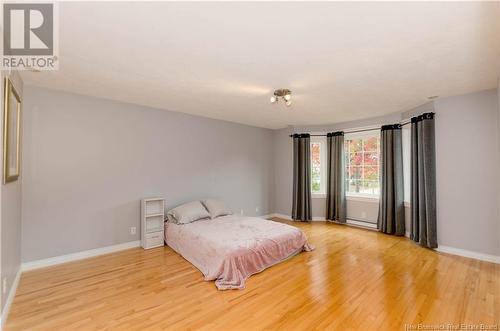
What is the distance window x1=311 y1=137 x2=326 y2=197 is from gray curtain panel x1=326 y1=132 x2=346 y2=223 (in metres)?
0.23

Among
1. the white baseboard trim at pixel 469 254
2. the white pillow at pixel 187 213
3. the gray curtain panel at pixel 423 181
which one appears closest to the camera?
the white baseboard trim at pixel 469 254

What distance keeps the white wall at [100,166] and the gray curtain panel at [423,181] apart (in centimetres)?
366

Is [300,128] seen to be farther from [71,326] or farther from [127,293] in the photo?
[71,326]

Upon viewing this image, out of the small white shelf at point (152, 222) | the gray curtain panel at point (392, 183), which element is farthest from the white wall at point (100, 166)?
the gray curtain panel at point (392, 183)

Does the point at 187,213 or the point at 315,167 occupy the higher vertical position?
the point at 315,167

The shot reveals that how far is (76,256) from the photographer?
338 centimetres

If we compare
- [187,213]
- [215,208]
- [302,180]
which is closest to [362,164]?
[302,180]

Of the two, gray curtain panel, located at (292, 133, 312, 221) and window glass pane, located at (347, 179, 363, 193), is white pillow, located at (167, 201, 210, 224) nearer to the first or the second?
gray curtain panel, located at (292, 133, 312, 221)

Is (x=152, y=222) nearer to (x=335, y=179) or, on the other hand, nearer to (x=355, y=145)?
(x=335, y=179)

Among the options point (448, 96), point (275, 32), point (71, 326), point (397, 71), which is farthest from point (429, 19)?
point (71, 326)

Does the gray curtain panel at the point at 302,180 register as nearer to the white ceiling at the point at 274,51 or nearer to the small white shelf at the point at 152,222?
the white ceiling at the point at 274,51

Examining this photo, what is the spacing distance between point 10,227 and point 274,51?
317 centimetres

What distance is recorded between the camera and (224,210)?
4539 millimetres

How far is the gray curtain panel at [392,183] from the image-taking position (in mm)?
4555
